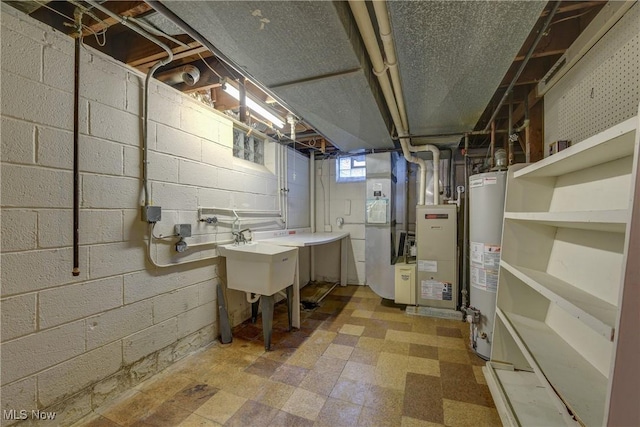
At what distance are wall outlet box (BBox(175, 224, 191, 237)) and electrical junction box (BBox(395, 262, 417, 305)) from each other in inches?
96.9

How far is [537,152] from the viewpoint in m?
2.34

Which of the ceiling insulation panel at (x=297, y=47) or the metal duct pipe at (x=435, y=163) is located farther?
the metal duct pipe at (x=435, y=163)

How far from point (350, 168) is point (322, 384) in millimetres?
3294

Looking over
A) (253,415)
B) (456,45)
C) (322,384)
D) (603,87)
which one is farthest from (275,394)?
(603,87)

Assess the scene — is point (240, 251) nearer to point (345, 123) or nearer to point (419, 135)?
point (345, 123)

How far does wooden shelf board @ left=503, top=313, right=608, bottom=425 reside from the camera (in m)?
0.91

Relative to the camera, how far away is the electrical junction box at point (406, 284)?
3195 mm

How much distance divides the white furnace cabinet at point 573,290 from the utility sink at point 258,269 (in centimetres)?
167

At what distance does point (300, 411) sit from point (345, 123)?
7.71 ft

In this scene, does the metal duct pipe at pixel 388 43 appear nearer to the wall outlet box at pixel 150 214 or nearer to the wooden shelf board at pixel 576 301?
the wooden shelf board at pixel 576 301

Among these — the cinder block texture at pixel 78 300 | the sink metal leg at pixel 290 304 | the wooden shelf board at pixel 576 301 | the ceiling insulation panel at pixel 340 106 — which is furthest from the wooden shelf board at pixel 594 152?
the cinder block texture at pixel 78 300

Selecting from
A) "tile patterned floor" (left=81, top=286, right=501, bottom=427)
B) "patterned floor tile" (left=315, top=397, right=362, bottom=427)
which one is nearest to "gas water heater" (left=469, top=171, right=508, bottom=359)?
"tile patterned floor" (left=81, top=286, right=501, bottom=427)

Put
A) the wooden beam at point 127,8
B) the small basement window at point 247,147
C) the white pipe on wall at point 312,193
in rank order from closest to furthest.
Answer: the wooden beam at point 127,8
the small basement window at point 247,147
the white pipe on wall at point 312,193

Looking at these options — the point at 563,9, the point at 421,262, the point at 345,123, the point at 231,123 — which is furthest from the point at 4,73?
the point at 421,262
